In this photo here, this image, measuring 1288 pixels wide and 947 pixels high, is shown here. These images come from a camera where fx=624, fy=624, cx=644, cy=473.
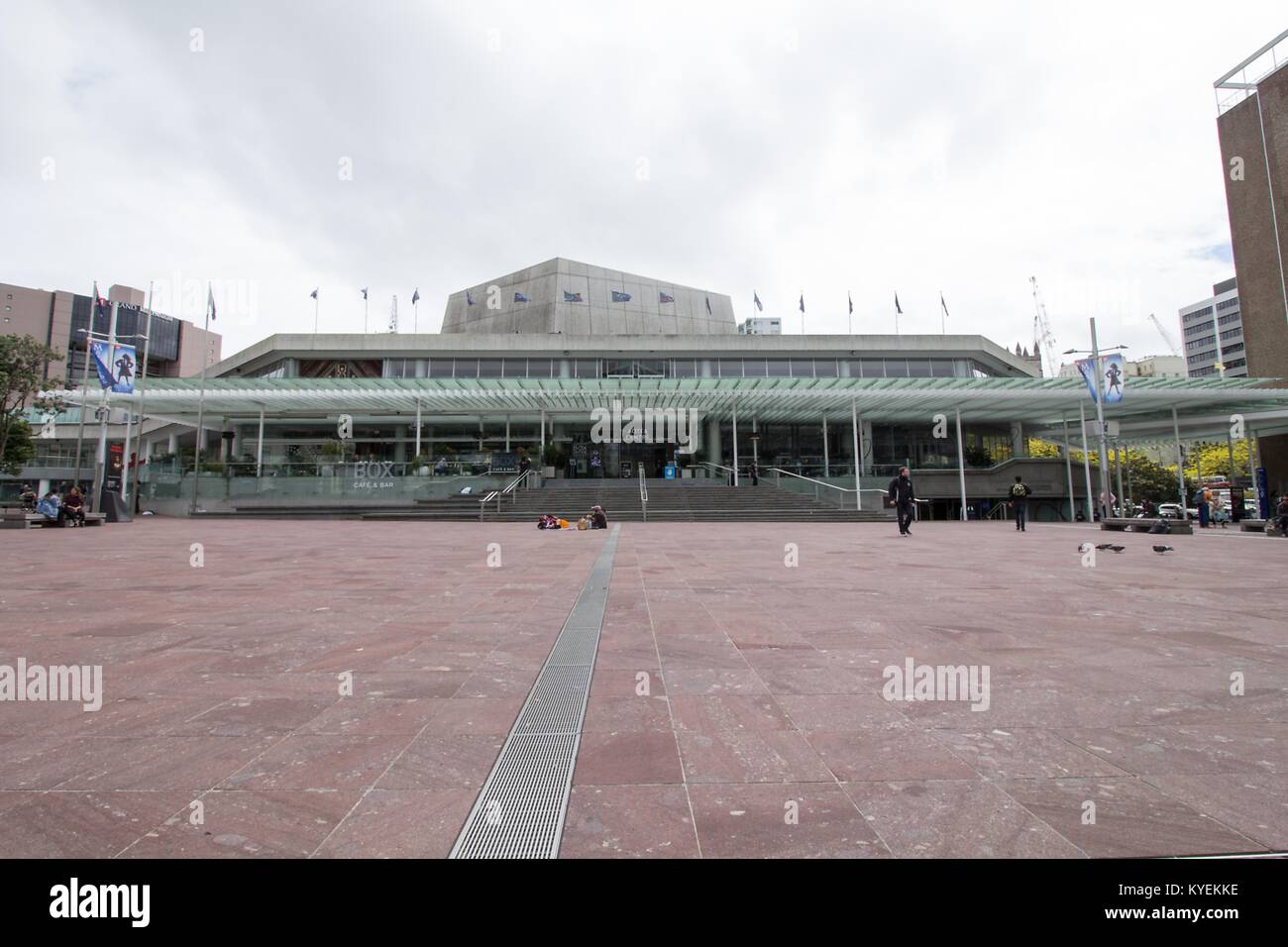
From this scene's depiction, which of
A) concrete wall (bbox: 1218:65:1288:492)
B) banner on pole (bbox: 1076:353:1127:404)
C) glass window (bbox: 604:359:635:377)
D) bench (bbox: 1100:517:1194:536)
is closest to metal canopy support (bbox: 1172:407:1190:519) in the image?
concrete wall (bbox: 1218:65:1288:492)

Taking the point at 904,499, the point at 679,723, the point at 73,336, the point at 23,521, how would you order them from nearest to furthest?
1. the point at 679,723
2. the point at 904,499
3. the point at 23,521
4. the point at 73,336

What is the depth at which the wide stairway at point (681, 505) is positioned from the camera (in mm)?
25562

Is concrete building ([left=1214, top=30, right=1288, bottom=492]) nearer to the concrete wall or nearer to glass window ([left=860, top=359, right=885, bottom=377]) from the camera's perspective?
the concrete wall

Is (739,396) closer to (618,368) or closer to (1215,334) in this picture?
(618,368)

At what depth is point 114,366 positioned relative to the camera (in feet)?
70.4

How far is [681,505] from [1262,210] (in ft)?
119

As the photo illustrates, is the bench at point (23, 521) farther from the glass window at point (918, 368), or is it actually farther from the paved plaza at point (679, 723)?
the glass window at point (918, 368)

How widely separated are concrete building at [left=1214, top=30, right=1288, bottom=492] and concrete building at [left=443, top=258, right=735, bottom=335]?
103 feet

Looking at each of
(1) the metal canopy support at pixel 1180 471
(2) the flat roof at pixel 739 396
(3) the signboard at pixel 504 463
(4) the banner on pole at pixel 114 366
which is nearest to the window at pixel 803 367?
(2) the flat roof at pixel 739 396

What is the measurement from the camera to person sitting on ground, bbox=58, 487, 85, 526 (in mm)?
20266

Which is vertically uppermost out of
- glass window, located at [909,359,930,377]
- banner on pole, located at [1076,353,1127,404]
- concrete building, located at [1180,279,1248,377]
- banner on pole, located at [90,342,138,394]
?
concrete building, located at [1180,279,1248,377]

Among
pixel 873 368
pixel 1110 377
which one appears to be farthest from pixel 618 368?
pixel 1110 377
